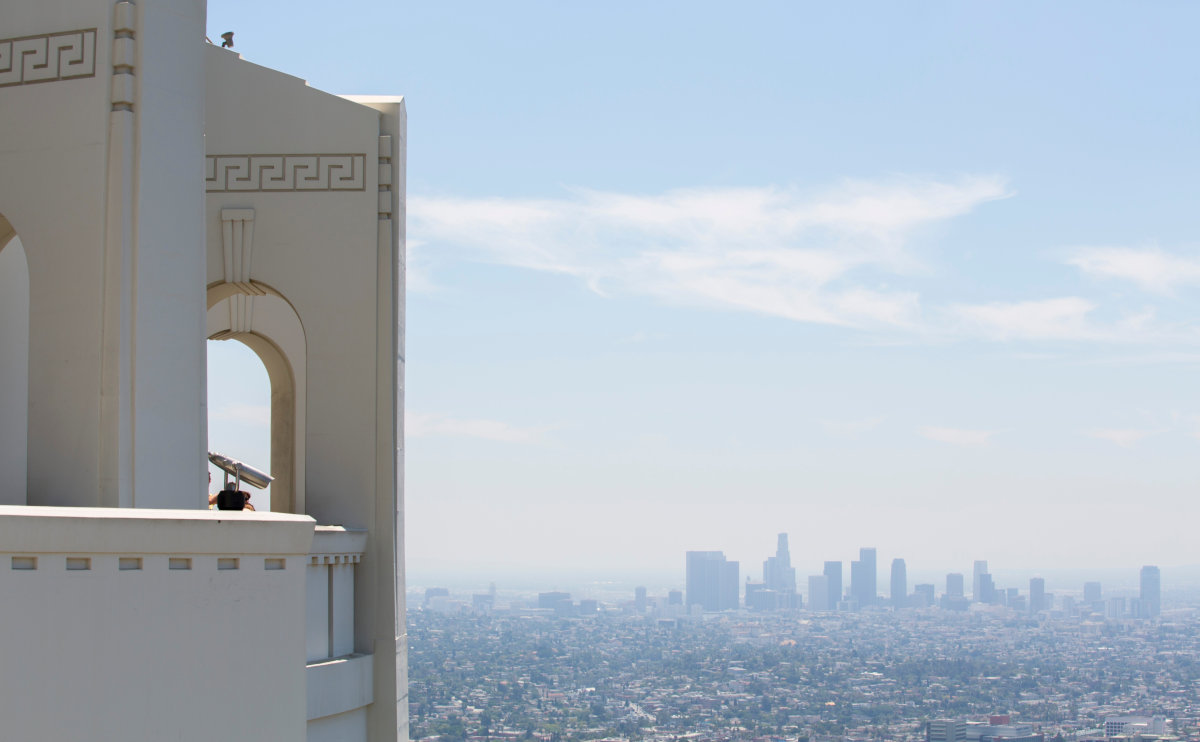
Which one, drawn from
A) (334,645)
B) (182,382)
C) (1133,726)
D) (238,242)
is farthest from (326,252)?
(1133,726)

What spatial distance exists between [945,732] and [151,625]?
114 metres

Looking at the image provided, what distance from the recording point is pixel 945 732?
373 ft

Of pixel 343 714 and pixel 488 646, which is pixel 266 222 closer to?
pixel 343 714

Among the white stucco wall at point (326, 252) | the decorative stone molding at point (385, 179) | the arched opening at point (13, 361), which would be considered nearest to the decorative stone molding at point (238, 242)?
the white stucco wall at point (326, 252)

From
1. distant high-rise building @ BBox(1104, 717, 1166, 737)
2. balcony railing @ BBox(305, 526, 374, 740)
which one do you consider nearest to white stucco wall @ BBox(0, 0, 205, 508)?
balcony railing @ BBox(305, 526, 374, 740)

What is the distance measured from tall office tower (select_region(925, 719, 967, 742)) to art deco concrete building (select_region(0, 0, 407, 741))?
103481mm

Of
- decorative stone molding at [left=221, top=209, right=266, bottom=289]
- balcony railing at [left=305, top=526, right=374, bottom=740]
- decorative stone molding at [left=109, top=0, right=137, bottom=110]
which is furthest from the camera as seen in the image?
decorative stone molding at [left=221, top=209, right=266, bottom=289]

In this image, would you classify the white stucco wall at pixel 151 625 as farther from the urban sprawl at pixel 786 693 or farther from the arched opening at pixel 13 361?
the urban sprawl at pixel 786 693

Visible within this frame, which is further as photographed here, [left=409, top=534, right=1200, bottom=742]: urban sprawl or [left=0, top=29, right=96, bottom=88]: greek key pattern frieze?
[left=409, top=534, right=1200, bottom=742]: urban sprawl

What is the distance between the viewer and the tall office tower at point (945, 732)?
112m

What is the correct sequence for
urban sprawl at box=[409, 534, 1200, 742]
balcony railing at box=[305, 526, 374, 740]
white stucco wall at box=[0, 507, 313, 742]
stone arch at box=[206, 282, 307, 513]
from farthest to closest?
urban sprawl at box=[409, 534, 1200, 742] → stone arch at box=[206, 282, 307, 513] → balcony railing at box=[305, 526, 374, 740] → white stucco wall at box=[0, 507, 313, 742]

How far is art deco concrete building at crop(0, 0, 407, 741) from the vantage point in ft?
24.0

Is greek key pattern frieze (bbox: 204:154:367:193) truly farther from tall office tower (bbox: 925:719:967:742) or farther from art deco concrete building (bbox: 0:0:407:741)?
tall office tower (bbox: 925:719:967:742)

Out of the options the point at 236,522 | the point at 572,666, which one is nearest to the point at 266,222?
the point at 236,522
